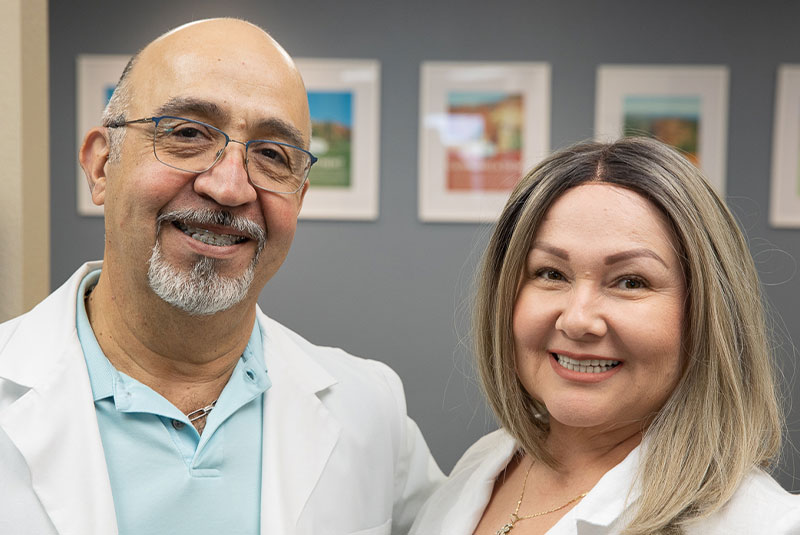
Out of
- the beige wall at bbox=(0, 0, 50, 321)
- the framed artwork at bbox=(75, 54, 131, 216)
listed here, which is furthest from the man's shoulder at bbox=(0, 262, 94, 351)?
the framed artwork at bbox=(75, 54, 131, 216)

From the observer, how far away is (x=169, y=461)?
1.32 metres

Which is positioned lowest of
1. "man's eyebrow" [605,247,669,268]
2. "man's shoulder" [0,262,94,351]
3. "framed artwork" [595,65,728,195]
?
"man's shoulder" [0,262,94,351]

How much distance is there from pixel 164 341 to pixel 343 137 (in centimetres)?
249

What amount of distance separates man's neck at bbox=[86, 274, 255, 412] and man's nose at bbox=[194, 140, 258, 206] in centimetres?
23

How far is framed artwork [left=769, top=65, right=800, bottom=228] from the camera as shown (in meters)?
3.67

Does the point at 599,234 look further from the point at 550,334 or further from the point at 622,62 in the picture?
the point at 622,62

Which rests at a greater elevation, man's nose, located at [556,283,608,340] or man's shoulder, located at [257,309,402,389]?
man's nose, located at [556,283,608,340]

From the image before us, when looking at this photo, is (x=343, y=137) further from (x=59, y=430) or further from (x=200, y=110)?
(x=59, y=430)

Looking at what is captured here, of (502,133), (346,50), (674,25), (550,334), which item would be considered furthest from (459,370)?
(550,334)

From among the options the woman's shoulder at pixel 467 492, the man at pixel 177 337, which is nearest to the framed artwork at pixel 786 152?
the woman's shoulder at pixel 467 492

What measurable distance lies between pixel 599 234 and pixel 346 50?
279 cm

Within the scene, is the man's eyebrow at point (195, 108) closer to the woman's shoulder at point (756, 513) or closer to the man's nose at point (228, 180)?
the man's nose at point (228, 180)

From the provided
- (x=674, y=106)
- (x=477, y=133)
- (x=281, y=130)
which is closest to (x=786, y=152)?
(x=674, y=106)

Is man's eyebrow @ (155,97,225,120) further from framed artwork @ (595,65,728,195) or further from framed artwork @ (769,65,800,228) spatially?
framed artwork @ (769,65,800,228)
